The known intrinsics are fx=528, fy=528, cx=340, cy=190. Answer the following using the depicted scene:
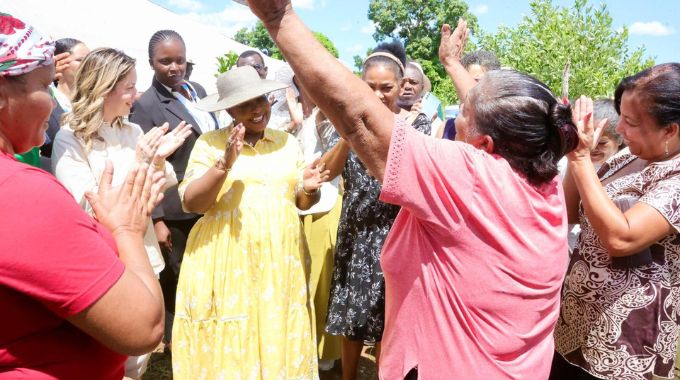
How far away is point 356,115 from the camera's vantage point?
Result: 4.53 ft

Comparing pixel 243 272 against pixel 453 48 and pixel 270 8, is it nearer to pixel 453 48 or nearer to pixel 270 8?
pixel 453 48

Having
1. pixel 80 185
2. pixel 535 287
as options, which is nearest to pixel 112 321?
pixel 535 287

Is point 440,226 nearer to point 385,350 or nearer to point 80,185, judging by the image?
point 385,350

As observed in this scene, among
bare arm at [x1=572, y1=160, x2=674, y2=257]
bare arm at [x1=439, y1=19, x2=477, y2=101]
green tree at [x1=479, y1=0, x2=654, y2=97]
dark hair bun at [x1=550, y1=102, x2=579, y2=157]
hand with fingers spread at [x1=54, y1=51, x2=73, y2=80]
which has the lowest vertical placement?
bare arm at [x1=572, y1=160, x2=674, y2=257]

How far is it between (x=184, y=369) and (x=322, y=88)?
7.87 feet

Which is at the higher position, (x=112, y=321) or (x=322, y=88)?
(x=322, y=88)

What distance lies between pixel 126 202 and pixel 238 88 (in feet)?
6.11

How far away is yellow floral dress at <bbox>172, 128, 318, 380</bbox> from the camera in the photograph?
3.10 m

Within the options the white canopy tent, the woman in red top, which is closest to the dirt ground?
the woman in red top

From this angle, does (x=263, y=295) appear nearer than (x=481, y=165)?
No

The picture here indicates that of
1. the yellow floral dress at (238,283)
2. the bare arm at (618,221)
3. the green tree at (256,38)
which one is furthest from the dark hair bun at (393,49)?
the green tree at (256,38)

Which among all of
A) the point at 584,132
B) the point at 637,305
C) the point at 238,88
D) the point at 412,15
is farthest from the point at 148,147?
the point at 412,15

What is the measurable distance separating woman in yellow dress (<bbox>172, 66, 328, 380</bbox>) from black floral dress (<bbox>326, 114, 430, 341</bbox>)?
28 cm

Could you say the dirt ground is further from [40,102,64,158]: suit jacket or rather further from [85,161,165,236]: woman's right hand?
[85,161,165,236]: woman's right hand
